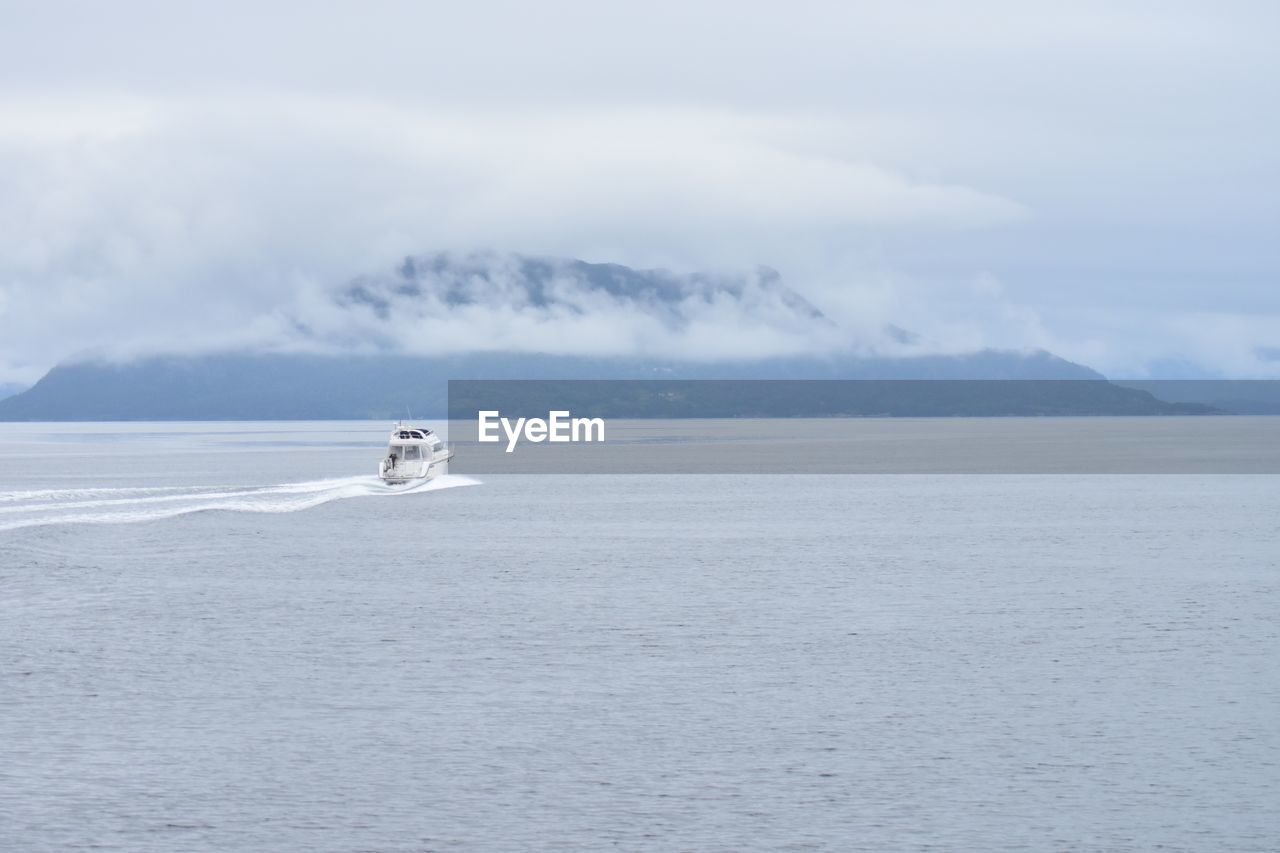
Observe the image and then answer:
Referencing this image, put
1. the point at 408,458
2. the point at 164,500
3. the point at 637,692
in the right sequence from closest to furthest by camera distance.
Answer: the point at 637,692 < the point at 164,500 < the point at 408,458

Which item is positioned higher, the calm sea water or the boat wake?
the boat wake

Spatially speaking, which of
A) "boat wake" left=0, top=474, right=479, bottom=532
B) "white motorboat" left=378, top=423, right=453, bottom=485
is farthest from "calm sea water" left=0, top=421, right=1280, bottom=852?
"white motorboat" left=378, top=423, right=453, bottom=485

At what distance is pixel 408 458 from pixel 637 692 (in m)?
95.4

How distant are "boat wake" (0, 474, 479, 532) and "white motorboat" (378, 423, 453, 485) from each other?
1.01 meters

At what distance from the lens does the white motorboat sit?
129375mm

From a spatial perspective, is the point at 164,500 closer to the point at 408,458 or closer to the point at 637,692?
the point at 408,458

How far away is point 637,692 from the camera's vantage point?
1566 inches

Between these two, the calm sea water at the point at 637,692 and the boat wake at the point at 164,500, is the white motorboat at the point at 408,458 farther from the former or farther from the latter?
the calm sea water at the point at 637,692

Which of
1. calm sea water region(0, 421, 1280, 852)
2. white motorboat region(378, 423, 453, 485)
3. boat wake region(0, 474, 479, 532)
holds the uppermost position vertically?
white motorboat region(378, 423, 453, 485)

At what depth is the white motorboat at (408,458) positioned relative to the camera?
424 ft

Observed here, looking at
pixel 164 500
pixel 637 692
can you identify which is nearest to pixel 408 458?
pixel 164 500

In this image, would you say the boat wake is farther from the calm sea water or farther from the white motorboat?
the calm sea water

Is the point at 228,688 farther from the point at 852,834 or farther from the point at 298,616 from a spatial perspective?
the point at 852,834

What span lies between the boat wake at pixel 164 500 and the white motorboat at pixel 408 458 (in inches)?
39.7
